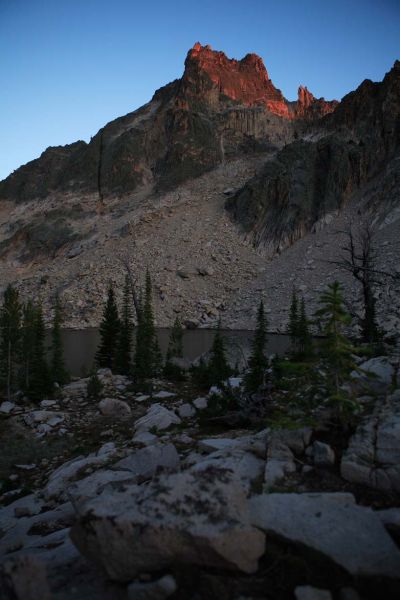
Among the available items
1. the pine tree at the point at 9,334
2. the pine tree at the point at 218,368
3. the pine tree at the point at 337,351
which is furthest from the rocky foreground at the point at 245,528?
the pine tree at the point at 9,334

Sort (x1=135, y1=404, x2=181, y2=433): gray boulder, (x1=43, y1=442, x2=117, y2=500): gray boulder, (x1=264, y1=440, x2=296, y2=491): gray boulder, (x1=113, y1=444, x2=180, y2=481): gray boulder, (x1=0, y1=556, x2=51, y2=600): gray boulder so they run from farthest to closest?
(x1=135, y1=404, x2=181, y2=433): gray boulder
(x1=43, y1=442, x2=117, y2=500): gray boulder
(x1=113, y1=444, x2=180, y2=481): gray boulder
(x1=264, y1=440, x2=296, y2=491): gray boulder
(x1=0, y1=556, x2=51, y2=600): gray boulder

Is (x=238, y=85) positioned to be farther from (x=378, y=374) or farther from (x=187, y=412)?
(x=378, y=374)

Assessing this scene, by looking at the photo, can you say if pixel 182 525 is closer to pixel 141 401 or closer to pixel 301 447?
pixel 301 447

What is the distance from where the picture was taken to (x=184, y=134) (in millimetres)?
116688

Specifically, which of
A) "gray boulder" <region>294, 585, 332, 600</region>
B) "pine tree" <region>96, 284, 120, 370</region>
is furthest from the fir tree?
"gray boulder" <region>294, 585, 332, 600</region>

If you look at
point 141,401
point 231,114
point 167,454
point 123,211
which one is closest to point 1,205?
point 123,211

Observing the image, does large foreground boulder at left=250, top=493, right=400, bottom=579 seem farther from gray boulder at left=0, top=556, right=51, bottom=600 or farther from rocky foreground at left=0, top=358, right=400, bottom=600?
gray boulder at left=0, top=556, right=51, bottom=600

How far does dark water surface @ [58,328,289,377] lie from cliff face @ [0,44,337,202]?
216ft

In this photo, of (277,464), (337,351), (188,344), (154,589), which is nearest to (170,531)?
(154,589)

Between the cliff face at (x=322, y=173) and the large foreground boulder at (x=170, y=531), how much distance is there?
78.5 m

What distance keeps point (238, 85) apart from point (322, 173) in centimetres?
7210

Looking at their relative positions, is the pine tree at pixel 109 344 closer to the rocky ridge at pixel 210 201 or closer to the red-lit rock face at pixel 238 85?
the rocky ridge at pixel 210 201

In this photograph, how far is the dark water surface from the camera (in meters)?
34.9

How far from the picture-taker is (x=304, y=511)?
4.33 metres
